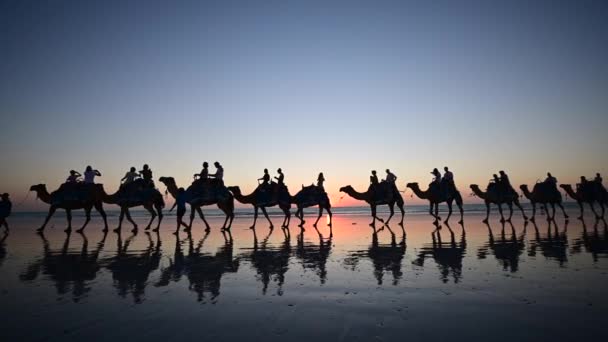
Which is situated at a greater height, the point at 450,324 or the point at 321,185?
the point at 321,185

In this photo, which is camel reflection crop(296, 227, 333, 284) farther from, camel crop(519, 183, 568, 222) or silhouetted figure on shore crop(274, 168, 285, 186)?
camel crop(519, 183, 568, 222)

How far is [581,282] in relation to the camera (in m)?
5.25

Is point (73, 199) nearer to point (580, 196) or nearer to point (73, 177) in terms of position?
point (73, 177)

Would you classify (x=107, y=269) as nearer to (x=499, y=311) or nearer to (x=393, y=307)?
(x=393, y=307)

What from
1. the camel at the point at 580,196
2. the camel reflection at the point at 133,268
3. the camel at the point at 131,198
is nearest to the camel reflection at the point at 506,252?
the camel reflection at the point at 133,268

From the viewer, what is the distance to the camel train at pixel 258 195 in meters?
17.1

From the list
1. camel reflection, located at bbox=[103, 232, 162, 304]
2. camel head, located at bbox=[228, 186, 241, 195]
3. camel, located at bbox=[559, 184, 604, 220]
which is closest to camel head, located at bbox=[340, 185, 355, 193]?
camel head, located at bbox=[228, 186, 241, 195]

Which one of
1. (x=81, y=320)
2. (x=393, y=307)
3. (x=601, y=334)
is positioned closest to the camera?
(x=601, y=334)

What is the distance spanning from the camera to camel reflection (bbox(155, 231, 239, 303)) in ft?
17.4

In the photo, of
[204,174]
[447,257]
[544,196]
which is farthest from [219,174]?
[544,196]

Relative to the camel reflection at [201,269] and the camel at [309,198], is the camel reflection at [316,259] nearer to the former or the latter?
the camel reflection at [201,269]

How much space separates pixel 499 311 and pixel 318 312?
1.91m

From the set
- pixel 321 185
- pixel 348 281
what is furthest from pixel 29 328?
pixel 321 185

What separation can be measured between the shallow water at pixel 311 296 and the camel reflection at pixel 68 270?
0.03m
